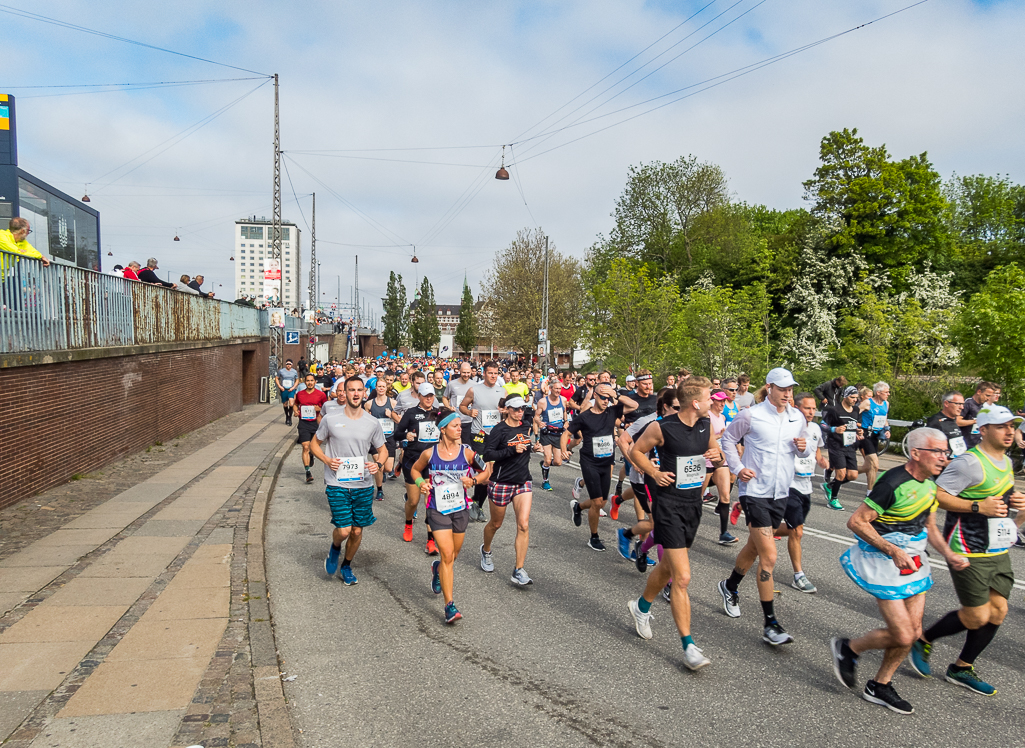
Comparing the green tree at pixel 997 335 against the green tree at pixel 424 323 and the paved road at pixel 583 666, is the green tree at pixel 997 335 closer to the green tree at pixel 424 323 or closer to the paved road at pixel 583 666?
the paved road at pixel 583 666

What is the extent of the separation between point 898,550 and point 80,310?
13.0 m

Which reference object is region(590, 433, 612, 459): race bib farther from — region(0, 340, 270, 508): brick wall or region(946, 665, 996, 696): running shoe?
region(0, 340, 270, 508): brick wall

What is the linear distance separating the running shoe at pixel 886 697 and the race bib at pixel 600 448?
3789 millimetres

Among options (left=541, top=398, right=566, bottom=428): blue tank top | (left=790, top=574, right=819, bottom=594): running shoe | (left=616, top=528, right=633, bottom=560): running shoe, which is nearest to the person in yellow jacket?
(left=541, top=398, right=566, bottom=428): blue tank top

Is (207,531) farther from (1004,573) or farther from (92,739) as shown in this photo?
(1004,573)

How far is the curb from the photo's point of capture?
396 centimetres

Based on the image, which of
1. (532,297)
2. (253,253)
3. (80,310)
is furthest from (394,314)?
(253,253)

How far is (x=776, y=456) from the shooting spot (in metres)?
5.77

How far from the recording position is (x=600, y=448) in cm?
779

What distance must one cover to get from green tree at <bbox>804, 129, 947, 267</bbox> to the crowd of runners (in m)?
33.7

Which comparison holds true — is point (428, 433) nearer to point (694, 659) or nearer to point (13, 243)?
point (694, 659)

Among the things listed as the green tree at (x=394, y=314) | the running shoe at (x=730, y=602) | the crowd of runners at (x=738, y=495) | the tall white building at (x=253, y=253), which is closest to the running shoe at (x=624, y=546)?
the crowd of runners at (x=738, y=495)

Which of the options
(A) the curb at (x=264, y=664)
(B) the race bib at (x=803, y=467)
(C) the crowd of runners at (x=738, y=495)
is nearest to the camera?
(A) the curb at (x=264, y=664)

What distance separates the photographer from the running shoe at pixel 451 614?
5.60m
